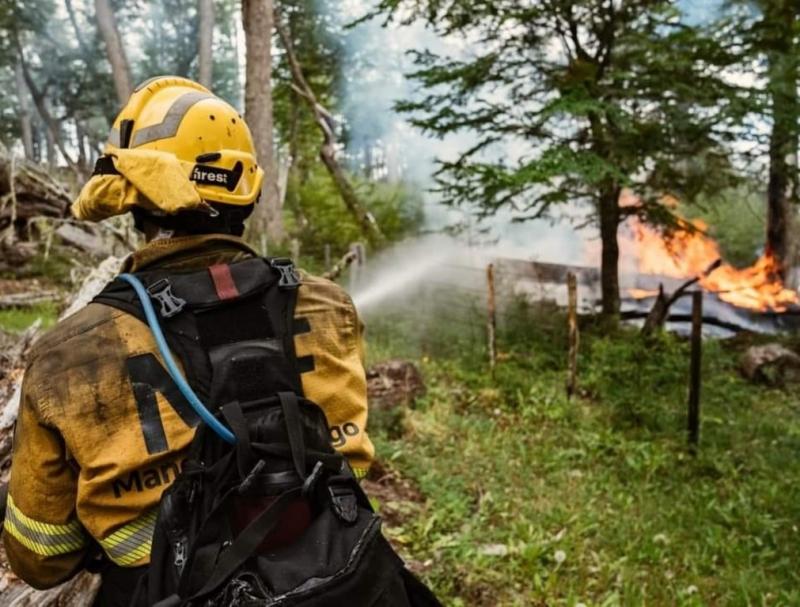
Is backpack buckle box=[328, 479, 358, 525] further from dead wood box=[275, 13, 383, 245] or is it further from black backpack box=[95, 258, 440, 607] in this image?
dead wood box=[275, 13, 383, 245]

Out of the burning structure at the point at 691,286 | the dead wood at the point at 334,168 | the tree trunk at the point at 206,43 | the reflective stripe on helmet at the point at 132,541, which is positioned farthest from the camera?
the tree trunk at the point at 206,43

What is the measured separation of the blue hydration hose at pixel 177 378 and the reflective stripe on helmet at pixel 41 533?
54 cm

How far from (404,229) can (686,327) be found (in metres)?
6.49

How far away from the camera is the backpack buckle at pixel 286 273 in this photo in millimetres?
1979

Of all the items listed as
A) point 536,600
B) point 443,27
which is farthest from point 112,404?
point 443,27

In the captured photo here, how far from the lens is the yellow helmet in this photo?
6.54 ft

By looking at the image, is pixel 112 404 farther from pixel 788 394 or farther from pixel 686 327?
pixel 686 327

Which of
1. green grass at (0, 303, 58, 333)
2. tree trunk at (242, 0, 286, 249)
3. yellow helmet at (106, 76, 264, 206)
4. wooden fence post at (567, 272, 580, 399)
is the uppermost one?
tree trunk at (242, 0, 286, 249)

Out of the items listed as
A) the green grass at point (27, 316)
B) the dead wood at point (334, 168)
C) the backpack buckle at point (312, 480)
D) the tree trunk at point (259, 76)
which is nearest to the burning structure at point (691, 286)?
the dead wood at point (334, 168)

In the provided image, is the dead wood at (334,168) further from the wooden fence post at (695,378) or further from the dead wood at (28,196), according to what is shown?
the wooden fence post at (695,378)

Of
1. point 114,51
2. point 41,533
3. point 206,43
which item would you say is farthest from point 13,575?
point 206,43

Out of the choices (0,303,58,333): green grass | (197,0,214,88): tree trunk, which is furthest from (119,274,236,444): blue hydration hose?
(197,0,214,88): tree trunk

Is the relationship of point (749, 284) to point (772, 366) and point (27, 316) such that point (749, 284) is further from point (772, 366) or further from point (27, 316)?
point (27, 316)

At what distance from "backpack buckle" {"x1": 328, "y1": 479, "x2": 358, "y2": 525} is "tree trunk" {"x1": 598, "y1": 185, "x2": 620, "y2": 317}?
9.44m
